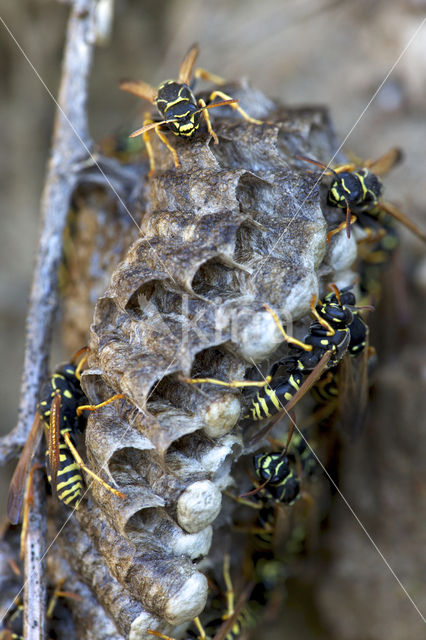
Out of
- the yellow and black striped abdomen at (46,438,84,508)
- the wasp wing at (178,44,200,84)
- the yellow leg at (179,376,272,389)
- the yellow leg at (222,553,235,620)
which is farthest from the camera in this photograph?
the wasp wing at (178,44,200,84)

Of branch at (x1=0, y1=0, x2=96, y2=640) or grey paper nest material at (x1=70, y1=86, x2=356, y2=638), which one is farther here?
branch at (x1=0, y1=0, x2=96, y2=640)

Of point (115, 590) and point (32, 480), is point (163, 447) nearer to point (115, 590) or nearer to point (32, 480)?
point (115, 590)

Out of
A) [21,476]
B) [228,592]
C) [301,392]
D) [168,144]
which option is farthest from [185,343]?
[228,592]

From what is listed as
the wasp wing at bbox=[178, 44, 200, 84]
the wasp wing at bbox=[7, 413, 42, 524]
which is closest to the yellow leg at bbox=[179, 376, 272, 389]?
the wasp wing at bbox=[7, 413, 42, 524]

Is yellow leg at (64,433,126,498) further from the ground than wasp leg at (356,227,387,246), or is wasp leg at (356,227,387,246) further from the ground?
wasp leg at (356,227,387,246)

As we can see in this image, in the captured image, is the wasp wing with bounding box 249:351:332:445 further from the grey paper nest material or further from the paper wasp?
A: the paper wasp

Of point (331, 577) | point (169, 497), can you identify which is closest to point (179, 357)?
point (169, 497)
